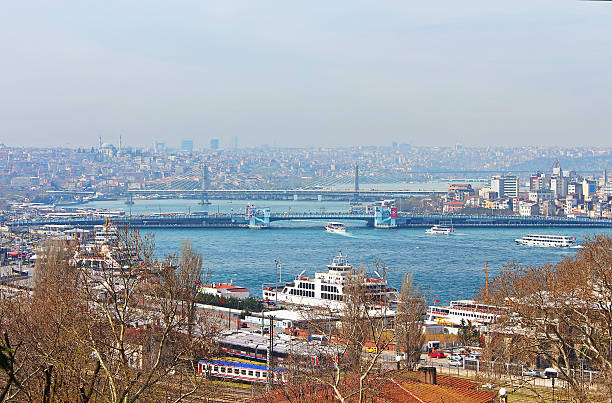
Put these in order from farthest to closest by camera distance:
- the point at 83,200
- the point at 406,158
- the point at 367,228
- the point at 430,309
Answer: the point at 406,158 → the point at 83,200 → the point at 367,228 → the point at 430,309

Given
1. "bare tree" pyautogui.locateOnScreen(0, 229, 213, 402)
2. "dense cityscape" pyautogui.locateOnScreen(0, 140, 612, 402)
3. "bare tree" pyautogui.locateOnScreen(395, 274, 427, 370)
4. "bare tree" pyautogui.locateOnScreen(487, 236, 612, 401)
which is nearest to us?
"bare tree" pyautogui.locateOnScreen(0, 229, 213, 402)

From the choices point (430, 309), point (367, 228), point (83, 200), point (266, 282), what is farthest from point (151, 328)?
point (83, 200)

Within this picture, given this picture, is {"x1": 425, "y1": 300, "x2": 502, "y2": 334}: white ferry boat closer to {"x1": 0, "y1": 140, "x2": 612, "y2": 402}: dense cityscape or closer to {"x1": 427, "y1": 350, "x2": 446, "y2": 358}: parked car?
{"x1": 0, "y1": 140, "x2": 612, "y2": 402}: dense cityscape

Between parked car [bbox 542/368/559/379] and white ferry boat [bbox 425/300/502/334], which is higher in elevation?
parked car [bbox 542/368/559/379]

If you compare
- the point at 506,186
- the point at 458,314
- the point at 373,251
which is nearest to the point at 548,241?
the point at 373,251

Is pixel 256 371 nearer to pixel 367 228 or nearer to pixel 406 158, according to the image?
pixel 367 228

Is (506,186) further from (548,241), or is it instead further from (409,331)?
(409,331)

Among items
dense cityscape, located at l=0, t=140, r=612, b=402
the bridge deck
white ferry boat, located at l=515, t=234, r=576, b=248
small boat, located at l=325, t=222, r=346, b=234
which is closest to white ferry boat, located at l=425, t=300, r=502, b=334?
dense cityscape, located at l=0, t=140, r=612, b=402
